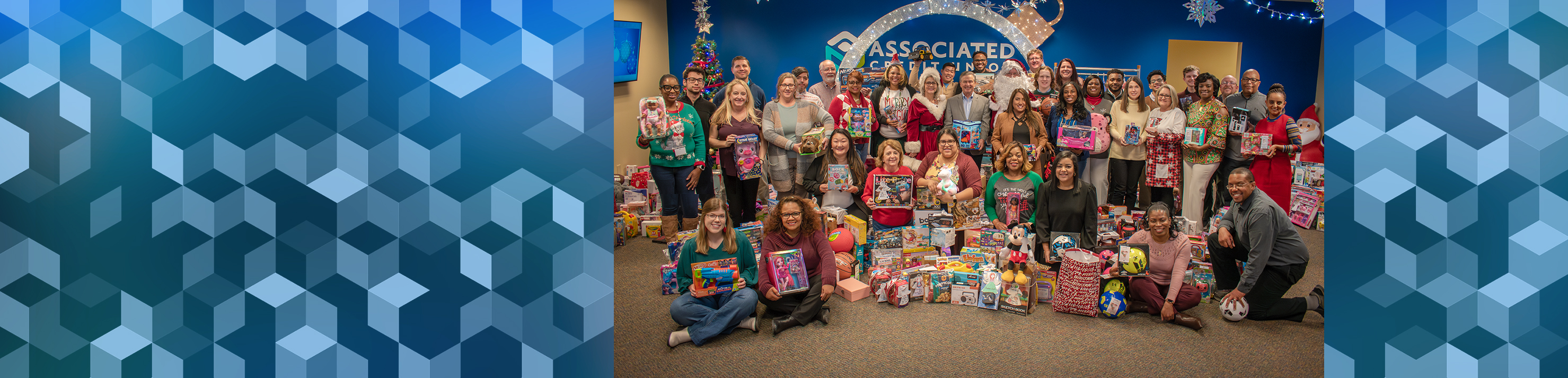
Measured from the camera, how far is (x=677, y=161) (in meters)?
5.64

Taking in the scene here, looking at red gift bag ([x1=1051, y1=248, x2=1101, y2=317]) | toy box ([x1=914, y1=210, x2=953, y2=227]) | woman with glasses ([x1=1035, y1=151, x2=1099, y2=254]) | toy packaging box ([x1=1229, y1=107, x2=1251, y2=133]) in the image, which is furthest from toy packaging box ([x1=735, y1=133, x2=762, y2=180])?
toy packaging box ([x1=1229, y1=107, x2=1251, y2=133])

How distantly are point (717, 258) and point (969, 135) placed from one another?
2.83 metres

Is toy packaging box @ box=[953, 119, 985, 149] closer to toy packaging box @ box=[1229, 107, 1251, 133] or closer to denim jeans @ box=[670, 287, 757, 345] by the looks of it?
toy packaging box @ box=[1229, 107, 1251, 133]

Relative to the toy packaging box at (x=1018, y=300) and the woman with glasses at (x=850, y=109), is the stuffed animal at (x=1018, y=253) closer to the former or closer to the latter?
the toy packaging box at (x=1018, y=300)

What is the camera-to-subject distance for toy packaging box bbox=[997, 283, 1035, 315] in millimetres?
4254

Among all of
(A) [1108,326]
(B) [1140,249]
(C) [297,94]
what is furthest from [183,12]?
(B) [1140,249]

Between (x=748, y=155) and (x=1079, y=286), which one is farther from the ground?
(x=748, y=155)

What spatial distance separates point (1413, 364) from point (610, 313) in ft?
4.92

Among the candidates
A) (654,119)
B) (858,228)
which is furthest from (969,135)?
(654,119)

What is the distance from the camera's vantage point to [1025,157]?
16.8 ft

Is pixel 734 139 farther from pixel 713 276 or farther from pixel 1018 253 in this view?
pixel 1018 253

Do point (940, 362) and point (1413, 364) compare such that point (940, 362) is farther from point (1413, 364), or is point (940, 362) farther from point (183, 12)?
point (183, 12)

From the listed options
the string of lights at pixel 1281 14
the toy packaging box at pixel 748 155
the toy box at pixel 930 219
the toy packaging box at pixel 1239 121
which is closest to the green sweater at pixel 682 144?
the toy packaging box at pixel 748 155

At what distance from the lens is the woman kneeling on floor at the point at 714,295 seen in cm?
380
